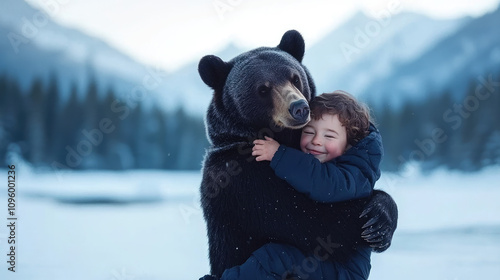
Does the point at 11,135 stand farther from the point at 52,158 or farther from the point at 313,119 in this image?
the point at 313,119

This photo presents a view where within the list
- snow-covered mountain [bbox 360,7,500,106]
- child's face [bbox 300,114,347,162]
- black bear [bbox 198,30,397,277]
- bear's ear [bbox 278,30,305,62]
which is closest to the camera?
black bear [bbox 198,30,397,277]

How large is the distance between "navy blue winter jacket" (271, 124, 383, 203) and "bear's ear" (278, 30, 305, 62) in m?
0.66

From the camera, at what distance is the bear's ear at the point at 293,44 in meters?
3.13

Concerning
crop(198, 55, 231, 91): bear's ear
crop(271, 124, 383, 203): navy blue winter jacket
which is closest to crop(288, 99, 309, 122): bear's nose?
crop(271, 124, 383, 203): navy blue winter jacket

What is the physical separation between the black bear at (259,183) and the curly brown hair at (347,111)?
0.36 ft

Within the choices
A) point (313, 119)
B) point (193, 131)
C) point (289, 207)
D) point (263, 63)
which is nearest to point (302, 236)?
point (289, 207)

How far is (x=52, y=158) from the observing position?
28.5ft

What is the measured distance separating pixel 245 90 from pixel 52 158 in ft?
21.4

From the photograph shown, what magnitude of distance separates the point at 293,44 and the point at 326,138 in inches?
22.7

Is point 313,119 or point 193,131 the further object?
point 193,131

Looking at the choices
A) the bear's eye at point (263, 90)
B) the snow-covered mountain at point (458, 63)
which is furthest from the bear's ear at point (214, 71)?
the snow-covered mountain at point (458, 63)

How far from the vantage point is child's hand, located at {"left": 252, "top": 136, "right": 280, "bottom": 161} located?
2.77 m

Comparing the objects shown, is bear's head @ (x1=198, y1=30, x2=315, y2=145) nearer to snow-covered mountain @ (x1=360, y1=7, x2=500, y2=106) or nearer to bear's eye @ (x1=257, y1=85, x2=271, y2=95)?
bear's eye @ (x1=257, y1=85, x2=271, y2=95)

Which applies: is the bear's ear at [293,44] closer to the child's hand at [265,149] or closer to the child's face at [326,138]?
the child's face at [326,138]
